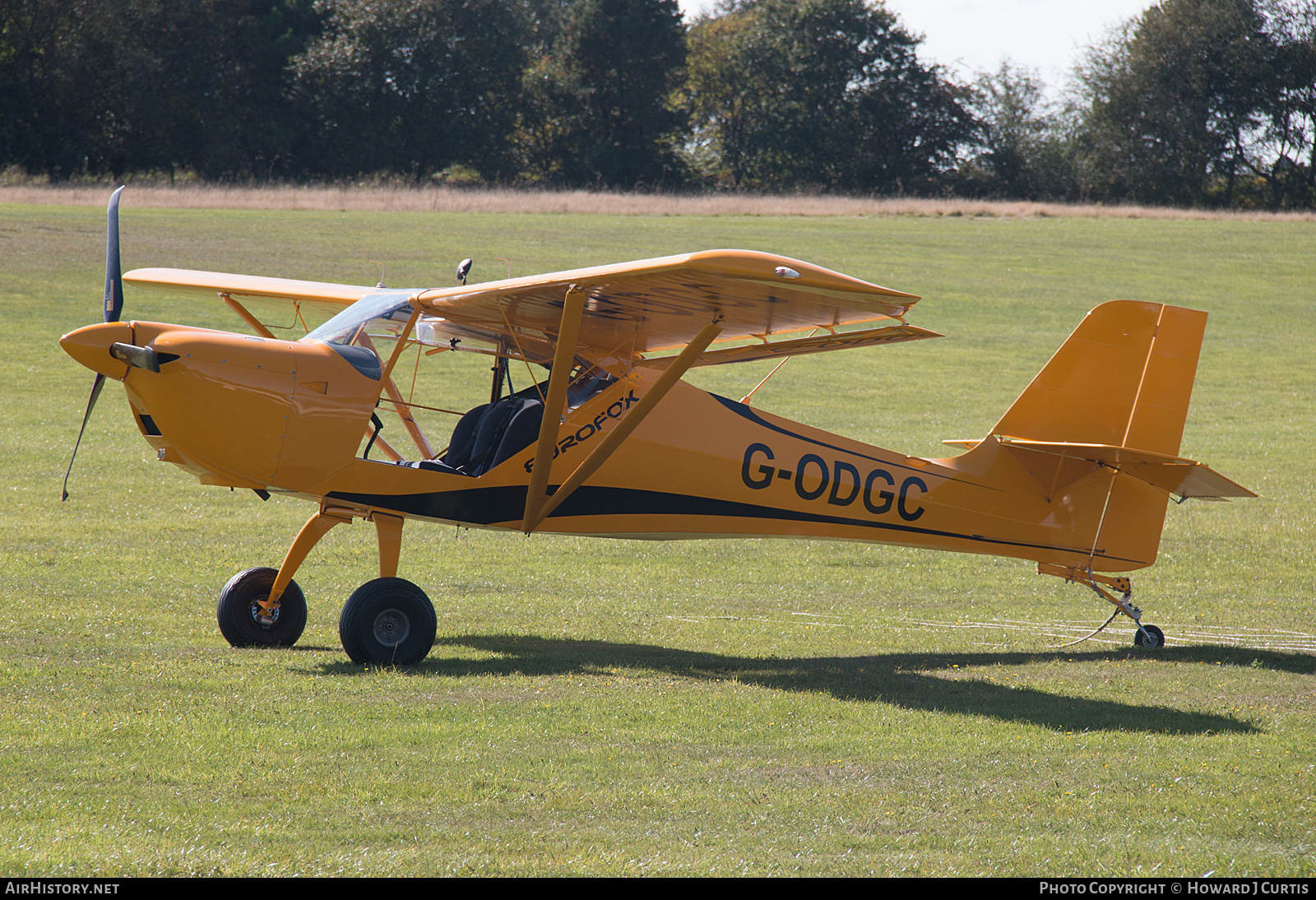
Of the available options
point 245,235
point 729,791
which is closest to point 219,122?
point 245,235

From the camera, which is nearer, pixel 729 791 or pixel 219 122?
pixel 729 791

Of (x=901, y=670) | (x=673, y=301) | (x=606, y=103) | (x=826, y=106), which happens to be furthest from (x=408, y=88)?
(x=901, y=670)

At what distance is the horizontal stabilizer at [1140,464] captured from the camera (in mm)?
9234

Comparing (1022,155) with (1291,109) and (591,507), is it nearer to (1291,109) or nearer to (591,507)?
(1291,109)

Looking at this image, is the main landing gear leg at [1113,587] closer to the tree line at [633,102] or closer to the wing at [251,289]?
the wing at [251,289]

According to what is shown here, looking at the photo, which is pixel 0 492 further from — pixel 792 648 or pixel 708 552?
pixel 792 648

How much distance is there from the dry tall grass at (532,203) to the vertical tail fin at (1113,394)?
118 feet

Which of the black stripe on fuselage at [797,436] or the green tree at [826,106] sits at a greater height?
the green tree at [826,106]

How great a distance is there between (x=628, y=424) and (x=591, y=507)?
1.03 meters

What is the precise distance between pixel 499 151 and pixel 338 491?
55072 millimetres

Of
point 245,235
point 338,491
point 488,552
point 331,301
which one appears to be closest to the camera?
point 338,491

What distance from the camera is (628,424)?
842 centimetres

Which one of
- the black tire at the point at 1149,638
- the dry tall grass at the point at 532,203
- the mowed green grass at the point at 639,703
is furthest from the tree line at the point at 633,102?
the black tire at the point at 1149,638

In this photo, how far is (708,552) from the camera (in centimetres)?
1462
